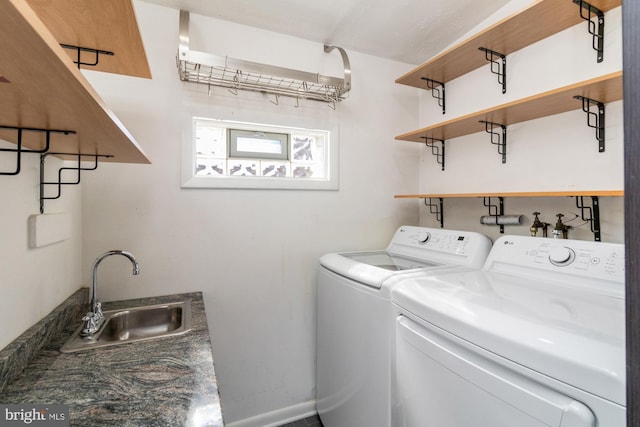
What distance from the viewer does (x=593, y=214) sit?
130 centimetres

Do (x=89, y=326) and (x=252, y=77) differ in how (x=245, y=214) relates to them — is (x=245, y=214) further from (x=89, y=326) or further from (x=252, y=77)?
(x=89, y=326)

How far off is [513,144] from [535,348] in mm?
1347

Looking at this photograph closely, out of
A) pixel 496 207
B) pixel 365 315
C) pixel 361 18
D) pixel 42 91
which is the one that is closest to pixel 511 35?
pixel 361 18

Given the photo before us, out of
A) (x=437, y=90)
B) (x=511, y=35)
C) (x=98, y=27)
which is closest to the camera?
(x=98, y=27)

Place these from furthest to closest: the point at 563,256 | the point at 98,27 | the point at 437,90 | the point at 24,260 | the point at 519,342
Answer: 1. the point at 437,90
2. the point at 563,256
3. the point at 24,260
4. the point at 98,27
5. the point at 519,342

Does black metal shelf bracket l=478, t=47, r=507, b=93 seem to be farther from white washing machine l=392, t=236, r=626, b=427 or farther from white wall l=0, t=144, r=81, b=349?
white wall l=0, t=144, r=81, b=349

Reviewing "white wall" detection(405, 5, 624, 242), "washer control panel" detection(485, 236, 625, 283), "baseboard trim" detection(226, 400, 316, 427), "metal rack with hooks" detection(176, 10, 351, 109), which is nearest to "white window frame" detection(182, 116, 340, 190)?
"metal rack with hooks" detection(176, 10, 351, 109)

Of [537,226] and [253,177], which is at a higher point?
[253,177]

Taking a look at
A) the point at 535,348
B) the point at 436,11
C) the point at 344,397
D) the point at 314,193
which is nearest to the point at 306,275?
the point at 314,193

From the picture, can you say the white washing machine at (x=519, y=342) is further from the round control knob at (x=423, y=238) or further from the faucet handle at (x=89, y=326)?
the faucet handle at (x=89, y=326)

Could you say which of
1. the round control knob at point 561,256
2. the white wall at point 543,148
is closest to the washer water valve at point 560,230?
the white wall at point 543,148

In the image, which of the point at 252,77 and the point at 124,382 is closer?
the point at 124,382

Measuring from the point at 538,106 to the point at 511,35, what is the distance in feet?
1.35

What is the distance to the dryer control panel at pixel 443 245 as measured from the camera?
1.59 m
